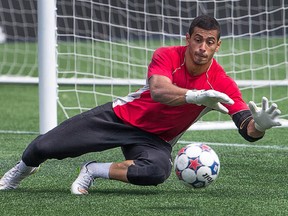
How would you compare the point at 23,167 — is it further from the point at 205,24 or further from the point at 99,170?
the point at 205,24

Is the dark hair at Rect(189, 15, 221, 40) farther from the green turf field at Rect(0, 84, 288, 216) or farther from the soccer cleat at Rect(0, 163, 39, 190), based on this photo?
the soccer cleat at Rect(0, 163, 39, 190)

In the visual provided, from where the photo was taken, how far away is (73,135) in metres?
6.17

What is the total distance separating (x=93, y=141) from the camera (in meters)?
6.17

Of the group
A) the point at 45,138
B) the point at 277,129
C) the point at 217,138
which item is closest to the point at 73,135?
the point at 45,138

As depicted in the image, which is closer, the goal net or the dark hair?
the dark hair

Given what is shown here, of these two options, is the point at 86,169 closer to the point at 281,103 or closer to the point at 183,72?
the point at 183,72

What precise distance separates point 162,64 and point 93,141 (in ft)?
2.34

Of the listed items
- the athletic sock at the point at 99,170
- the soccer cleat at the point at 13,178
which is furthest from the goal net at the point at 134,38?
the athletic sock at the point at 99,170

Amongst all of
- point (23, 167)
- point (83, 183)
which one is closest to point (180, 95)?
point (83, 183)

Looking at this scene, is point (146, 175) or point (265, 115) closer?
point (265, 115)

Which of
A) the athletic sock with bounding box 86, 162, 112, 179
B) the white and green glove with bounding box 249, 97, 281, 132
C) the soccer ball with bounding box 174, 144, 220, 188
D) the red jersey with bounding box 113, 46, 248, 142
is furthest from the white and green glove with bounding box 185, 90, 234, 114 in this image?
the athletic sock with bounding box 86, 162, 112, 179

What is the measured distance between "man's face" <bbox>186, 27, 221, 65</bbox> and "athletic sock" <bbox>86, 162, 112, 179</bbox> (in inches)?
36.5

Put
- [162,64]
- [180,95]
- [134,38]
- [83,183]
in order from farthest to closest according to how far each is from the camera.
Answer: [134,38]
[83,183]
[162,64]
[180,95]

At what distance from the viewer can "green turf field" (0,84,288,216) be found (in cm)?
546
